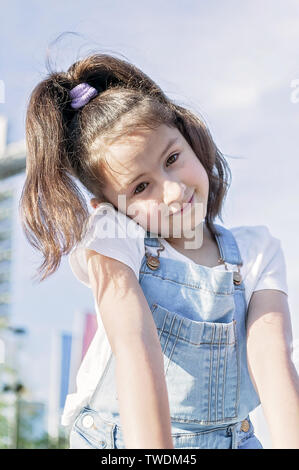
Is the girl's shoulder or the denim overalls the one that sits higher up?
the girl's shoulder

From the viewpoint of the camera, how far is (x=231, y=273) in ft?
3.93

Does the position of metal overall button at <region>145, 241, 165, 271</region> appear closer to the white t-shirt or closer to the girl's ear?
the white t-shirt

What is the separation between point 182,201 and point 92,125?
0.26 m

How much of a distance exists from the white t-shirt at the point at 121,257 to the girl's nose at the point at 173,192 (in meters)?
0.10

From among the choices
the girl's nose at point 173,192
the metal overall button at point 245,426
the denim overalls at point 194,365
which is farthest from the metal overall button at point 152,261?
the metal overall button at point 245,426

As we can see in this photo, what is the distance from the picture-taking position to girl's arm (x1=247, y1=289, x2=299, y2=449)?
1.01m

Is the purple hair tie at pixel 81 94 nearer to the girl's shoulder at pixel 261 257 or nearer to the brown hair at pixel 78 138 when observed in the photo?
the brown hair at pixel 78 138

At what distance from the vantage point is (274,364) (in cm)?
109

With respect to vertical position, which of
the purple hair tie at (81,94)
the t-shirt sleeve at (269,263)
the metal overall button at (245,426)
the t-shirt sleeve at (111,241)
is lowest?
the metal overall button at (245,426)

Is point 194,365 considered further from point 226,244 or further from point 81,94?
point 81,94

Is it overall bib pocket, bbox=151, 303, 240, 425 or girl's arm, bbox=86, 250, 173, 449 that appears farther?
overall bib pocket, bbox=151, 303, 240, 425

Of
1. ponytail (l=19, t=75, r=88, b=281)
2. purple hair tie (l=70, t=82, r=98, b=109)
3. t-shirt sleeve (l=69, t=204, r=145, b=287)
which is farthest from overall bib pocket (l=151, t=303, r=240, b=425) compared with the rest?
purple hair tie (l=70, t=82, r=98, b=109)

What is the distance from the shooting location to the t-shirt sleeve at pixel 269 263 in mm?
1239
